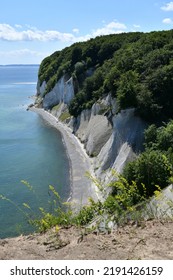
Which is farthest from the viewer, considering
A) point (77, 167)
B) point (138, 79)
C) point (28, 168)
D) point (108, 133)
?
point (108, 133)

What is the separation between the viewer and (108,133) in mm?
51125

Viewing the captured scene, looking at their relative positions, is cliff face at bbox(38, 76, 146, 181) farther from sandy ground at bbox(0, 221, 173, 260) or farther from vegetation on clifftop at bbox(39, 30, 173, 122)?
sandy ground at bbox(0, 221, 173, 260)

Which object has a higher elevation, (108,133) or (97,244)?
(97,244)

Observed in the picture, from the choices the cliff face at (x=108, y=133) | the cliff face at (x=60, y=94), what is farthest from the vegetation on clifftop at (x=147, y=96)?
the cliff face at (x=60, y=94)

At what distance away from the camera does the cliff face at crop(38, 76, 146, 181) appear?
134 ft

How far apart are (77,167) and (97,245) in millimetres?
40007

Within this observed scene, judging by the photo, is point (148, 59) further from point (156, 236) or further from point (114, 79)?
point (156, 236)

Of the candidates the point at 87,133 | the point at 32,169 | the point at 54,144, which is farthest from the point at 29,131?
the point at 32,169

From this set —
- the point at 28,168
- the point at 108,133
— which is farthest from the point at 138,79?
the point at 28,168

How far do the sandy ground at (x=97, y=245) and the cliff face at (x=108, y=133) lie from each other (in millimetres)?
17629

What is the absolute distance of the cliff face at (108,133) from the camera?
4081 centimetres

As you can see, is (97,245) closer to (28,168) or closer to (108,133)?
(28,168)

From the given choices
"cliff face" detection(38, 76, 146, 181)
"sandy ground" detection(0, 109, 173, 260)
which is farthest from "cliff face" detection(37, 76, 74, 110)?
"sandy ground" detection(0, 109, 173, 260)

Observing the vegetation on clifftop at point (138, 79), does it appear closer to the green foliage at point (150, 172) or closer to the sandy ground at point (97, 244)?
the green foliage at point (150, 172)
